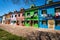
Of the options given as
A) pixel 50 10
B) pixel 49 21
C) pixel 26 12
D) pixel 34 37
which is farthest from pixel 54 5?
pixel 34 37

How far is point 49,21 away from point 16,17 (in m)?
14.5

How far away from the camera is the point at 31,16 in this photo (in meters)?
32.9

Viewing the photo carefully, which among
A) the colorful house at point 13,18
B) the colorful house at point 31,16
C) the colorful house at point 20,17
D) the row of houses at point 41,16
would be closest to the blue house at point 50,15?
the row of houses at point 41,16

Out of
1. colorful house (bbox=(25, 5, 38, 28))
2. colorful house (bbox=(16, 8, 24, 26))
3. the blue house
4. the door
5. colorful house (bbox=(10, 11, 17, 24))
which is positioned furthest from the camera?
colorful house (bbox=(10, 11, 17, 24))

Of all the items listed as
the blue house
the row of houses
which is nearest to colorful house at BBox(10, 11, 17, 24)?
the row of houses

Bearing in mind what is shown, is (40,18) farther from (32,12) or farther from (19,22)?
(19,22)

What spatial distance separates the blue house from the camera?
2592cm

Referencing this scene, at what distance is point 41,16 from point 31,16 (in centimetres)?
401

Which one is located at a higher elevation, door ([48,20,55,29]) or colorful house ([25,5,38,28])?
colorful house ([25,5,38,28])

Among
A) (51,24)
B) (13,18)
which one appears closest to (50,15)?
(51,24)

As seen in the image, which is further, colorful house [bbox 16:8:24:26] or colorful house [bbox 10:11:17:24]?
colorful house [bbox 10:11:17:24]

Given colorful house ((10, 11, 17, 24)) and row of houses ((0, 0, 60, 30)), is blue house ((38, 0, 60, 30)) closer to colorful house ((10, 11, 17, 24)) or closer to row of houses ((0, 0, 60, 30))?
row of houses ((0, 0, 60, 30))

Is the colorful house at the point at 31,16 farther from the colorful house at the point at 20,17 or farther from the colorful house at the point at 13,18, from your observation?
the colorful house at the point at 13,18

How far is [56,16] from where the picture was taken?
86.0 ft
